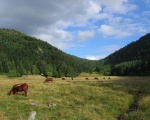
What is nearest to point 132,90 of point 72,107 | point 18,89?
point 72,107

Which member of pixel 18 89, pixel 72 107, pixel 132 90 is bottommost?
pixel 72 107

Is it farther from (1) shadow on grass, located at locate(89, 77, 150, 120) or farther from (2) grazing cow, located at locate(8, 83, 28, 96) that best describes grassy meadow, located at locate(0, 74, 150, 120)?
(2) grazing cow, located at locate(8, 83, 28, 96)

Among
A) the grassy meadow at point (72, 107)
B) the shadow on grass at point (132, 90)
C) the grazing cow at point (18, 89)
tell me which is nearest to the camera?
the grassy meadow at point (72, 107)

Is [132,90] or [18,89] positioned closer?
[18,89]

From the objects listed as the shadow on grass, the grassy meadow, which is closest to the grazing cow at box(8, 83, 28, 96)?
the grassy meadow

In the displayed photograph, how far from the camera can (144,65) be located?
615 ft

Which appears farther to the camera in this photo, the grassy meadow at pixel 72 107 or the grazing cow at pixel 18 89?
the grazing cow at pixel 18 89

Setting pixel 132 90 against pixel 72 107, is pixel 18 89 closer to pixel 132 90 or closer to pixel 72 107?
pixel 72 107

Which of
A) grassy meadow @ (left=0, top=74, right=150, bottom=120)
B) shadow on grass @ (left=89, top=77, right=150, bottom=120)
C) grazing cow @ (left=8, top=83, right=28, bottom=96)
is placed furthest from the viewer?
grazing cow @ (left=8, top=83, right=28, bottom=96)

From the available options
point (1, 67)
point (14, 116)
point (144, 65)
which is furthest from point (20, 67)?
point (14, 116)

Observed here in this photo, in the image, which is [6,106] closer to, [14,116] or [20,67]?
[14,116]

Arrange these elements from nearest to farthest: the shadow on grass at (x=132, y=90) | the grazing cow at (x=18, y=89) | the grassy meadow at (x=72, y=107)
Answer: the grassy meadow at (x=72, y=107)
the shadow on grass at (x=132, y=90)
the grazing cow at (x=18, y=89)

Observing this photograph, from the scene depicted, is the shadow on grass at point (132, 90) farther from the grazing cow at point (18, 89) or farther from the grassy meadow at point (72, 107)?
the grazing cow at point (18, 89)

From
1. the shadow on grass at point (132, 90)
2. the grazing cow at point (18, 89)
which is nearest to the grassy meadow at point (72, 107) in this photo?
the shadow on grass at point (132, 90)
